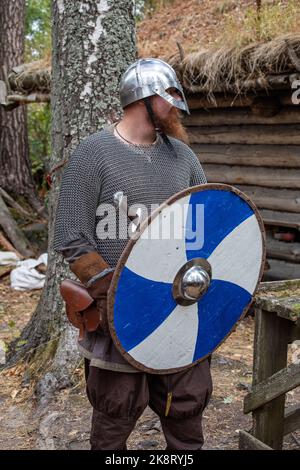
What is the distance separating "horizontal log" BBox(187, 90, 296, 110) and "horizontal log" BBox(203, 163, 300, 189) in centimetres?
60

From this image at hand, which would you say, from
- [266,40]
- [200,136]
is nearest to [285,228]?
[200,136]

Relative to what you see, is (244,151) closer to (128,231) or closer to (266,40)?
(266,40)

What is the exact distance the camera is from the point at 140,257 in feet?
7.13

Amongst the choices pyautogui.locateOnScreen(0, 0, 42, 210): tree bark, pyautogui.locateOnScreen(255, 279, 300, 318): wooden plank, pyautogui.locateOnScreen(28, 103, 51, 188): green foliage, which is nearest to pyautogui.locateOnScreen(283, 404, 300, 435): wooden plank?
pyautogui.locateOnScreen(255, 279, 300, 318): wooden plank

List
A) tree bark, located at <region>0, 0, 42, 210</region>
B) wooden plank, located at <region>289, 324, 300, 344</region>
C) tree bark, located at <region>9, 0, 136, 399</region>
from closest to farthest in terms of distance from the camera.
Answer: wooden plank, located at <region>289, 324, 300, 344</region> < tree bark, located at <region>9, 0, 136, 399</region> < tree bark, located at <region>0, 0, 42, 210</region>

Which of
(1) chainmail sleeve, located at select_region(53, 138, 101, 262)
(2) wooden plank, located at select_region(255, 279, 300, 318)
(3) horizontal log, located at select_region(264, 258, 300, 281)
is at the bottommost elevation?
(2) wooden plank, located at select_region(255, 279, 300, 318)

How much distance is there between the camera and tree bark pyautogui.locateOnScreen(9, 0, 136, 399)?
11.9 ft

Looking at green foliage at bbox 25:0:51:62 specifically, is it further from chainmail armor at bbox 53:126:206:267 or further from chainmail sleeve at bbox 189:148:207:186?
chainmail armor at bbox 53:126:206:267

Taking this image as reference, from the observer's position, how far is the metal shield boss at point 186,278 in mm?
2186

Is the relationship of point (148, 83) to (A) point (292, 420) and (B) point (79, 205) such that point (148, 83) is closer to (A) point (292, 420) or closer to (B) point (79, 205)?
(B) point (79, 205)

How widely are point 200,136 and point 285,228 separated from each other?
126 centimetres

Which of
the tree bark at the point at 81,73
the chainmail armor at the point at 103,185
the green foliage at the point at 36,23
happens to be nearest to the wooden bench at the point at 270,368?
the chainmail armor at the point at 103,185

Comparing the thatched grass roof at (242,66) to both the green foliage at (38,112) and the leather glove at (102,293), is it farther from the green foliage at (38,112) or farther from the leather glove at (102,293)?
the leather glove at (102,293)

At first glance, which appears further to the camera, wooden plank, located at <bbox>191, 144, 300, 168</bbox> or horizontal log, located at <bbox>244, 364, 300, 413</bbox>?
wooden plank, located at <bbox>191, 144, 300, 168</bbox>
